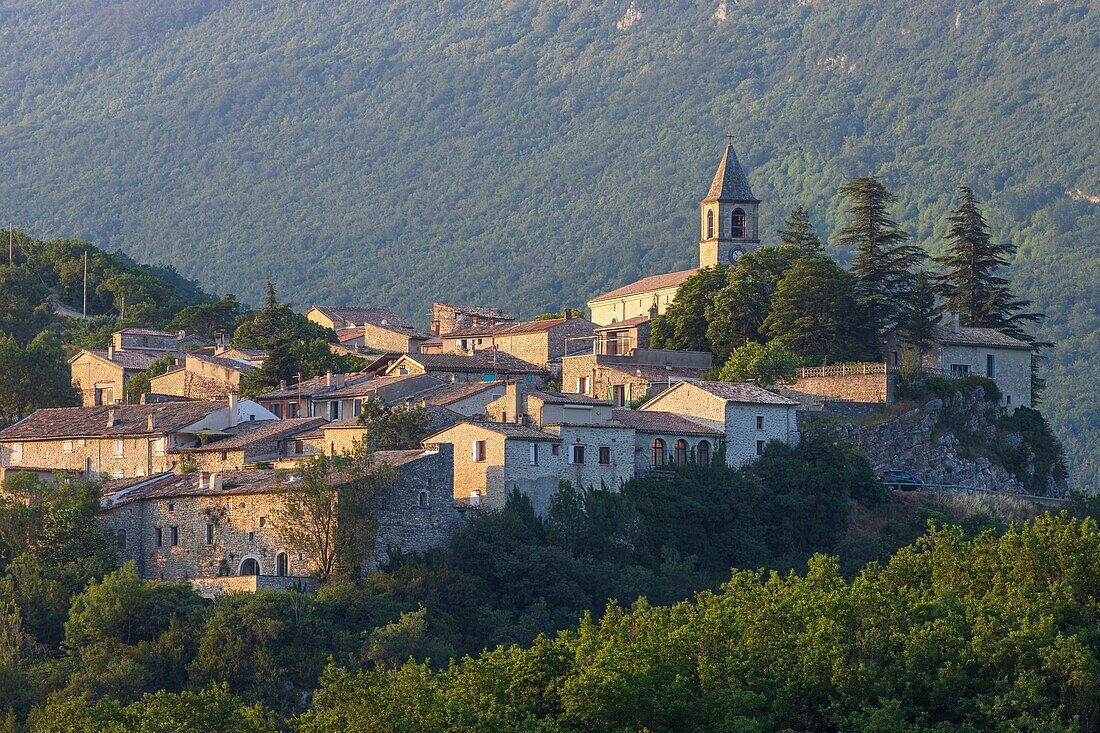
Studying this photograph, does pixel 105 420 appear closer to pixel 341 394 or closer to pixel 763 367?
pixel 341 394

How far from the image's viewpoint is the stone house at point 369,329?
106 metres

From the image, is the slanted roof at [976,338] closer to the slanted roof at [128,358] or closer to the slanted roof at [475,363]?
the slanted roof at [475,363]

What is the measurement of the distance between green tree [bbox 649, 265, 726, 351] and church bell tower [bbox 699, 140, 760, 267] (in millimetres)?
6795

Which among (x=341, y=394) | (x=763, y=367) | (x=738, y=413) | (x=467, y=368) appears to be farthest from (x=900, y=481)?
(x=341, y=394)

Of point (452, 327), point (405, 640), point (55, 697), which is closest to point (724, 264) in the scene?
point (452, 327)

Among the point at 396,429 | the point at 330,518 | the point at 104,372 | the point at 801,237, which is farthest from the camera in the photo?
the point at 801,237

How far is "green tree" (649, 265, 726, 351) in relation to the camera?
9281 centimetres

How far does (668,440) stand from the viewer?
3100 inches

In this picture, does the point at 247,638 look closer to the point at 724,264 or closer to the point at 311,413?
the point at 311,413

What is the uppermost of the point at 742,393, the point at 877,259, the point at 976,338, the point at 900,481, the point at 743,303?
the point at 877,259

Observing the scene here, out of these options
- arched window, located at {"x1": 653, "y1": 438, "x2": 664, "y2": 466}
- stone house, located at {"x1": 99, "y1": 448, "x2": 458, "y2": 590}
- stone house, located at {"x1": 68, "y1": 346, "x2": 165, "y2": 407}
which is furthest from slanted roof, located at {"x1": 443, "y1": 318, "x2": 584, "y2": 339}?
stone house, located at {"x1": 99, "y1": 448, "x2": 458, "y2": 590}

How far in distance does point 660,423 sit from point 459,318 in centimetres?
3363

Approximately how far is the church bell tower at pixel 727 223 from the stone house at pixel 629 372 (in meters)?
11.3

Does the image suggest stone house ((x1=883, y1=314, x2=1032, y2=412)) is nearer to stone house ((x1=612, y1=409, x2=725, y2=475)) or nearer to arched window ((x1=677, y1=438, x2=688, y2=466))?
stone house ((x1=612, y1=409, x2=725, y2=475))
